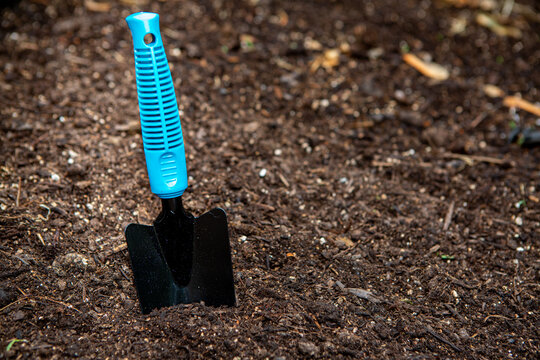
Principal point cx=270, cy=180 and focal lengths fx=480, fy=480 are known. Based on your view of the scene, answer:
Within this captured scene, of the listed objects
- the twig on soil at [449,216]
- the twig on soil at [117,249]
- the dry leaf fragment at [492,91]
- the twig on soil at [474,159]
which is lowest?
the twig on soil at [449,216]

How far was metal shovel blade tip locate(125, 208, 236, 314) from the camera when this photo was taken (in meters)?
1.89

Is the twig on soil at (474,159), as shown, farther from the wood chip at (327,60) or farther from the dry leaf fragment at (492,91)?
the wood chip at (327,60)

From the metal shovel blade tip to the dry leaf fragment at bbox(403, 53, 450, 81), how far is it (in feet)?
7.35

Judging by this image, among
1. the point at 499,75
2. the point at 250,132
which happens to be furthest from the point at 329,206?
the point at 499,75

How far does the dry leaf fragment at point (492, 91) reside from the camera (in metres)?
3.40

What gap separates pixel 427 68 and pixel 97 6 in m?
2.47

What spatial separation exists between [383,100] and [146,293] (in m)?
2.06

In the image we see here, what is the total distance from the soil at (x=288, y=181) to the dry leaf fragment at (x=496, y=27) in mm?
61

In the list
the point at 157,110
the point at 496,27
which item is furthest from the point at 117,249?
the point at 496,27

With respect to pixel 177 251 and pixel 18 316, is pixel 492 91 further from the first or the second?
pixel 18 316

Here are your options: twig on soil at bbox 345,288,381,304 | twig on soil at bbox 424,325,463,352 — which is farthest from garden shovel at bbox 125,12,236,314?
twig on soil at bbox 424,325,463,352

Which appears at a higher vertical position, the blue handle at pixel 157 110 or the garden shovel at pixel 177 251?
the blue handle at pixel 157 110

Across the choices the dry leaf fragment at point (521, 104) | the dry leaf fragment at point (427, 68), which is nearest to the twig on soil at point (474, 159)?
the dry leaf fragment at point (521, 104)

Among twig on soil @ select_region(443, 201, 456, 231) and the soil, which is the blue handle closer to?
the soil
